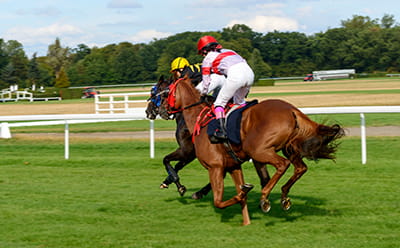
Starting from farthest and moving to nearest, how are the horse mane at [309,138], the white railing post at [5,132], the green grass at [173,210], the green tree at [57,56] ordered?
the green tree at [57,56] < the white railing post at [5,132] < the horse mane at [309,138] < the green grass at [173,210]

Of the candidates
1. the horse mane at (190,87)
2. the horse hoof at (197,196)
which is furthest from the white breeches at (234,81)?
the horse hoof at (197,196)

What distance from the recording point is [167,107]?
6.77 metres

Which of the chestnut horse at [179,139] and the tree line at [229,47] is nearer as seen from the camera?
the chestnut horse at [179,139]

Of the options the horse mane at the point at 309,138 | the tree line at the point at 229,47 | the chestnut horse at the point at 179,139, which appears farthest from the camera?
the tree line at the point at 229,47

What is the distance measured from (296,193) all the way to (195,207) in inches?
55.2

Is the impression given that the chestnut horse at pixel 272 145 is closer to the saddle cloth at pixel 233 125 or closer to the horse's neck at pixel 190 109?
the saddle cloth at pixel 233 125

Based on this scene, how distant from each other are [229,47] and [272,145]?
6102cm

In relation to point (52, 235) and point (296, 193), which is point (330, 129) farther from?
point (52, 235)

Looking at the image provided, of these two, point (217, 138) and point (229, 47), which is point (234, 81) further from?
point (229, 47)

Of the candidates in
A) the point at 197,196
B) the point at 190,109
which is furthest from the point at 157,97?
the point at 197,196

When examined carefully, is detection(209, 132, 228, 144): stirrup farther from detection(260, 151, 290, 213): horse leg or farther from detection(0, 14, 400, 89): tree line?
detection(0, 14, 400, 89): tree line

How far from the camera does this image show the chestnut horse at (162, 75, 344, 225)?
547cm

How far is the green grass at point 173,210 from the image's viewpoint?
520 centimetres

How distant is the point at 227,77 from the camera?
591 centimetres
